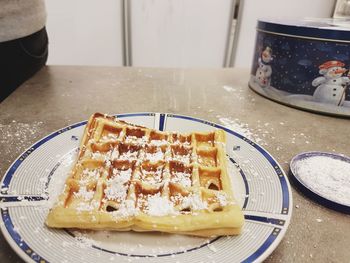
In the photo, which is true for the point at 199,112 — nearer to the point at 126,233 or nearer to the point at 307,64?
the point at 307,64

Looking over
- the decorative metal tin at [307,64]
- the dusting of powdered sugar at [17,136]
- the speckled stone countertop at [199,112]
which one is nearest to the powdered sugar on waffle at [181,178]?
the speckled stone countertop at [199,112]

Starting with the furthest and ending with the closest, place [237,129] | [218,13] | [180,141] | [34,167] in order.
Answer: [218,13], [237,129], [180,141], [34,167]

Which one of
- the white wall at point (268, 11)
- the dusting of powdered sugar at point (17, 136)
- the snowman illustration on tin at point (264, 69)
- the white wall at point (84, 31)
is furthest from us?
the white wall at point (268, 11)

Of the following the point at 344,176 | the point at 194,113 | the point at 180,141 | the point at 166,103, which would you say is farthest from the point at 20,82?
the point at 344,176

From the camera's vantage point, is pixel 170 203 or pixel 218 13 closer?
pixel 170 203

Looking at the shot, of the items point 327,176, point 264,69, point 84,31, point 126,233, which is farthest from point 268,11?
point 126,233

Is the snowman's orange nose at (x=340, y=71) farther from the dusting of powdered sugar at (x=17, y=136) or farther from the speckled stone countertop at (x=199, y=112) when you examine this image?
the dusting of powdered sugar at (x=17, y=136)

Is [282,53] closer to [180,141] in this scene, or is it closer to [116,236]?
[180,141]
